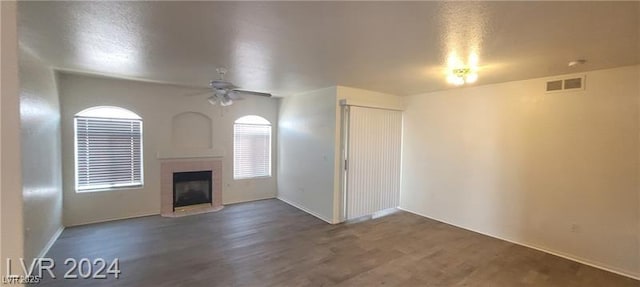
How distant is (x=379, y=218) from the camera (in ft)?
17.1

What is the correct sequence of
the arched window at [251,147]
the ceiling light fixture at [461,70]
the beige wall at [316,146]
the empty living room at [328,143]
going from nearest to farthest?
the empty living room at [328,143] → the ceiling light fixture at [461,70] → the beige wall at [316,146] → the arched window at [251,147]

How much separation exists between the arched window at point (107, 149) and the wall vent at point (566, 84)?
22.9 ft

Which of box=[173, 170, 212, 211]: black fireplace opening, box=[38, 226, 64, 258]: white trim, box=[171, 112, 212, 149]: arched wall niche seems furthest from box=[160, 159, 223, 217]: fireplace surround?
box=[38, 226, 64, 258]: white trim

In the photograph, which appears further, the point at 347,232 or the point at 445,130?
the point at 445,130

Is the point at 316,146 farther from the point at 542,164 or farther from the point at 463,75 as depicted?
A: the point at 542,164

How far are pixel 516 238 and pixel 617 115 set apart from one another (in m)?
2.11

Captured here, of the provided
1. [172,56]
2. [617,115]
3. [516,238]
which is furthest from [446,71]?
[172,56]

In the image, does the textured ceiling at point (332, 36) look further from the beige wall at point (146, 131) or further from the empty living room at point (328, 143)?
the beige wall at point (146, 131)

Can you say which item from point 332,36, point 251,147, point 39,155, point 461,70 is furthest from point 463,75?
point 39,155

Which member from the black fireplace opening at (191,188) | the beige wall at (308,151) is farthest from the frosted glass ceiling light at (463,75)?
the black fireplace opening at (191,188)

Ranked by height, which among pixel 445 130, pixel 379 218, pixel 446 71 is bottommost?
pixel 379 218

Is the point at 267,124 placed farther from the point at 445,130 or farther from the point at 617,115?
the point at 617,115

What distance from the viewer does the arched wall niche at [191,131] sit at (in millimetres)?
5551

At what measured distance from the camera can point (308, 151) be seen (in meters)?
5.59
